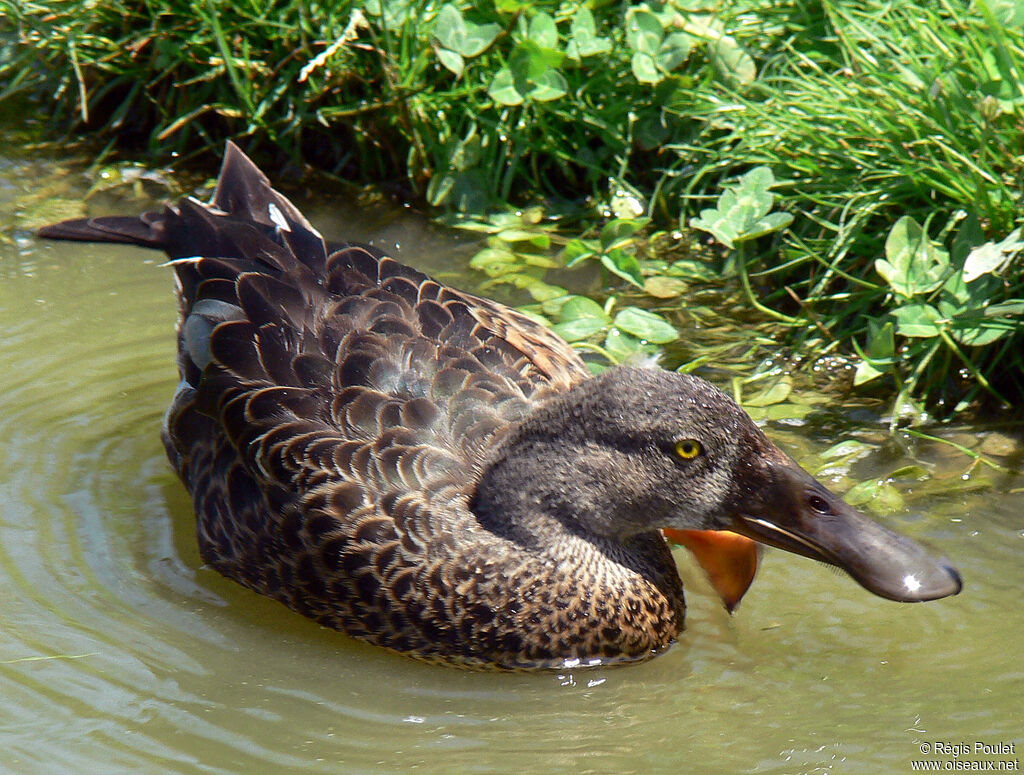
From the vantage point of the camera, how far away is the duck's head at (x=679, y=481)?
3.36 meters

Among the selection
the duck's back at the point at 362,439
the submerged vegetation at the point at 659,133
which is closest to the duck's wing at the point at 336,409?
the duck's back at the point at 362,439

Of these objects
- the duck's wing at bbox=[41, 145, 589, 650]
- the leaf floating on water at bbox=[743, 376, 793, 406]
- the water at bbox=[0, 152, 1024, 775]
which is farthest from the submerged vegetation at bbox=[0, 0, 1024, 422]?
the duck's wing at bbox=[41, 145, 589, 650]

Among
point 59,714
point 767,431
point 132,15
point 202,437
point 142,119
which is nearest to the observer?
point 59,714

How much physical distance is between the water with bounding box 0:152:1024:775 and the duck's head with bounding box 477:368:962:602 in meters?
0.33

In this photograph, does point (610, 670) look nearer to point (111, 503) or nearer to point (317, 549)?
point (317, 549)

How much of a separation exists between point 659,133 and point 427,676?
9.74 feet

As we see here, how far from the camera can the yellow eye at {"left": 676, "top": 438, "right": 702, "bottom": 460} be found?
3455 millimetres

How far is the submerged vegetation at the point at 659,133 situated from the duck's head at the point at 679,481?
4.02 ft

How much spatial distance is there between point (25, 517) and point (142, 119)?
2.80 m

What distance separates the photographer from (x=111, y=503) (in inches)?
172

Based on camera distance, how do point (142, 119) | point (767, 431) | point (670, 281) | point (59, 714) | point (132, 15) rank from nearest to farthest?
point (59, 714) → point (767, 431) → point (670, 281) → point (132, 15) → point (142, 119)

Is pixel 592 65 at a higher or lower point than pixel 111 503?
higher

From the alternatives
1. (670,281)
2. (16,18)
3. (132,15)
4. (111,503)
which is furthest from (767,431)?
(16,18)

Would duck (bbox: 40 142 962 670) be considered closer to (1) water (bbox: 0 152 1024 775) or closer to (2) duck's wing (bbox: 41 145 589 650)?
(2) duck's wing (bbox: 41 145 589 650)
